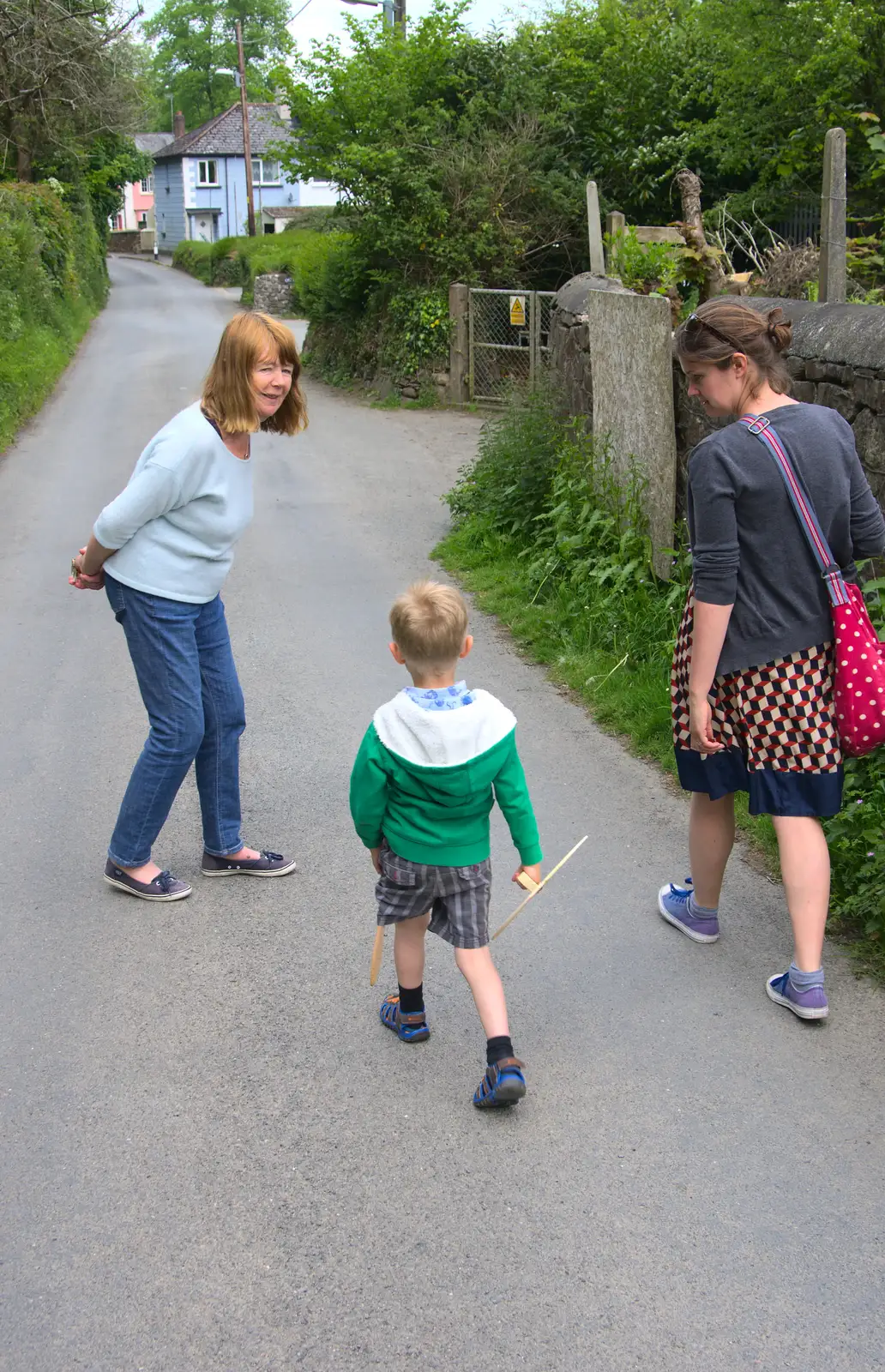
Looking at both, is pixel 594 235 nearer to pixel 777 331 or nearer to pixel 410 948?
pixel 777 331

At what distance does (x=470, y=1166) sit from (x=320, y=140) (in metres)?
19.2

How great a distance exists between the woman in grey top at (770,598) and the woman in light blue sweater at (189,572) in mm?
1334

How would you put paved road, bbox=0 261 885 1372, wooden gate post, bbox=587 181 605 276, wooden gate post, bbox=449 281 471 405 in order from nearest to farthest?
paved road, bbox=0 261 885 1372 < wooden gate post, bbox=587 181 605 276 < wooden gate post, bbox=449 281 471 405

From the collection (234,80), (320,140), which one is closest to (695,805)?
(320,140)

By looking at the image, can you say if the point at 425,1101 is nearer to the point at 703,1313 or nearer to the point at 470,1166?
the point at 470,1166

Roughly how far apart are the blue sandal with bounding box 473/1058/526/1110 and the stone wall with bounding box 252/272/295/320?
33505 mm

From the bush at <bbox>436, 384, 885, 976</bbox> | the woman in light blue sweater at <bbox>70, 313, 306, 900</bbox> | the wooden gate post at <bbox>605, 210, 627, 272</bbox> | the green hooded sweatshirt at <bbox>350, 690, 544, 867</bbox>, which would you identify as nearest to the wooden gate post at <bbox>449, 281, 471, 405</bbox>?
the wooden gate post at <bbox>605, 210, 627, 272</bbox>

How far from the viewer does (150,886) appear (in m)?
4.29

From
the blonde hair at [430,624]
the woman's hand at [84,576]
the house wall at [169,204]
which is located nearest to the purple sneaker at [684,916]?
the blonde hair at [430,624]

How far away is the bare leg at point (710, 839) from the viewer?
12.4 ft

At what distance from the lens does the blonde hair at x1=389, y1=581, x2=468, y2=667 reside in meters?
2.94

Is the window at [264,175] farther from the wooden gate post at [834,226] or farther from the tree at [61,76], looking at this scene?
the wooden gate post at [834,226]

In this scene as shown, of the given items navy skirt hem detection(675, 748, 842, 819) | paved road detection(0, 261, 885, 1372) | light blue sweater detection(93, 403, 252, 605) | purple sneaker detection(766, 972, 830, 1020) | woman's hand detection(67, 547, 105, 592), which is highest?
light blue sweater detection(93, 403, 252, 605)

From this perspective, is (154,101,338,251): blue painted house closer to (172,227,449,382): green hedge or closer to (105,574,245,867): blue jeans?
(172,227,449,382): green hedge
